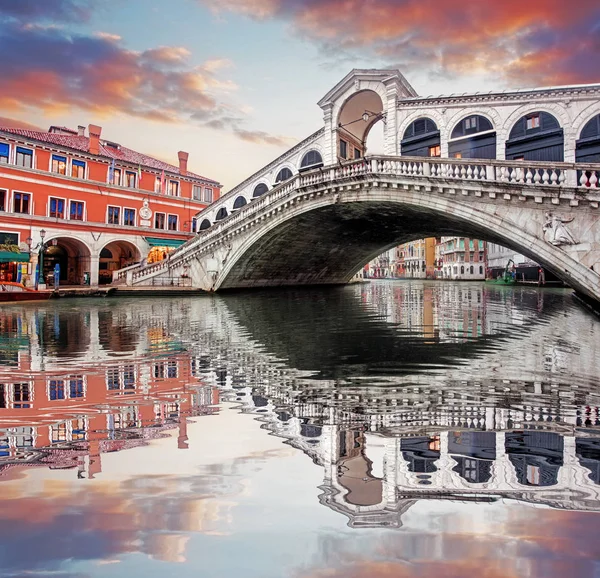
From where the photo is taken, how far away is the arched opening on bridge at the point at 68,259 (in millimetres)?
32219

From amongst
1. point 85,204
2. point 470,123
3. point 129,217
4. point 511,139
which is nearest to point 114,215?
point 129,217

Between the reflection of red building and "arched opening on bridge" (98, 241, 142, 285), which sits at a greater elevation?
"arched opening on bridge" (98, 241, 142, 285)

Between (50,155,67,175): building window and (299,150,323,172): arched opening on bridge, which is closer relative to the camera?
(299,150,323,172): arched opening on bridge

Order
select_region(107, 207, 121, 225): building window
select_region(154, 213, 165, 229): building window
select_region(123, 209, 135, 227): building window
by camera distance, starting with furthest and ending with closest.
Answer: select_region(154, 213, 165, 229): building window < select_region(123, 209, 135, 227): building window < select_region(107, 207, 121, 225): building window

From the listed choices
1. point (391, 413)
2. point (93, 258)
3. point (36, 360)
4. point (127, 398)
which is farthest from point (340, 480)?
point (93, 258)

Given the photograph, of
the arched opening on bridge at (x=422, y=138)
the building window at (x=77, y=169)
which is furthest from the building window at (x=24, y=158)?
the arched opening on bridge at (x=422, y=138)

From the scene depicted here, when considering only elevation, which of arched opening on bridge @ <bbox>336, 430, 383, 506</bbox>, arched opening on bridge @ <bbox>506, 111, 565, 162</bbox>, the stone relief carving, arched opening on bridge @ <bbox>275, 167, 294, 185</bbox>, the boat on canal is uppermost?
arched opening on bridge @ <bbox>275, 167, 294, 185</bbox>

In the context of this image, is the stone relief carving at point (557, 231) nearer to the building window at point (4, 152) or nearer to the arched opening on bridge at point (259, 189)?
the arched opening on bridge at point (259, 189)

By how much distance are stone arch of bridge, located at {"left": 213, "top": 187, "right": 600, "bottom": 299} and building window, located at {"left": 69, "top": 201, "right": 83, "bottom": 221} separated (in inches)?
499

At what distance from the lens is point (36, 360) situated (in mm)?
6266

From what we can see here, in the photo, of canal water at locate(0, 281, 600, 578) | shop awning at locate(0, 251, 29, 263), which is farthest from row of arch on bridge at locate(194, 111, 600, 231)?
shop awning at locate(0, 251, 29, 263)

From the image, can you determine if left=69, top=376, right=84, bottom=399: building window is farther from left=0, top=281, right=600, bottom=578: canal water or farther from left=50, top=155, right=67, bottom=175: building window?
left=50, top=155, right=67, bottom=175: building window

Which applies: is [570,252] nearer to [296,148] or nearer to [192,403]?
[192,403]

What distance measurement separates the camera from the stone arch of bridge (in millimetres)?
14844
